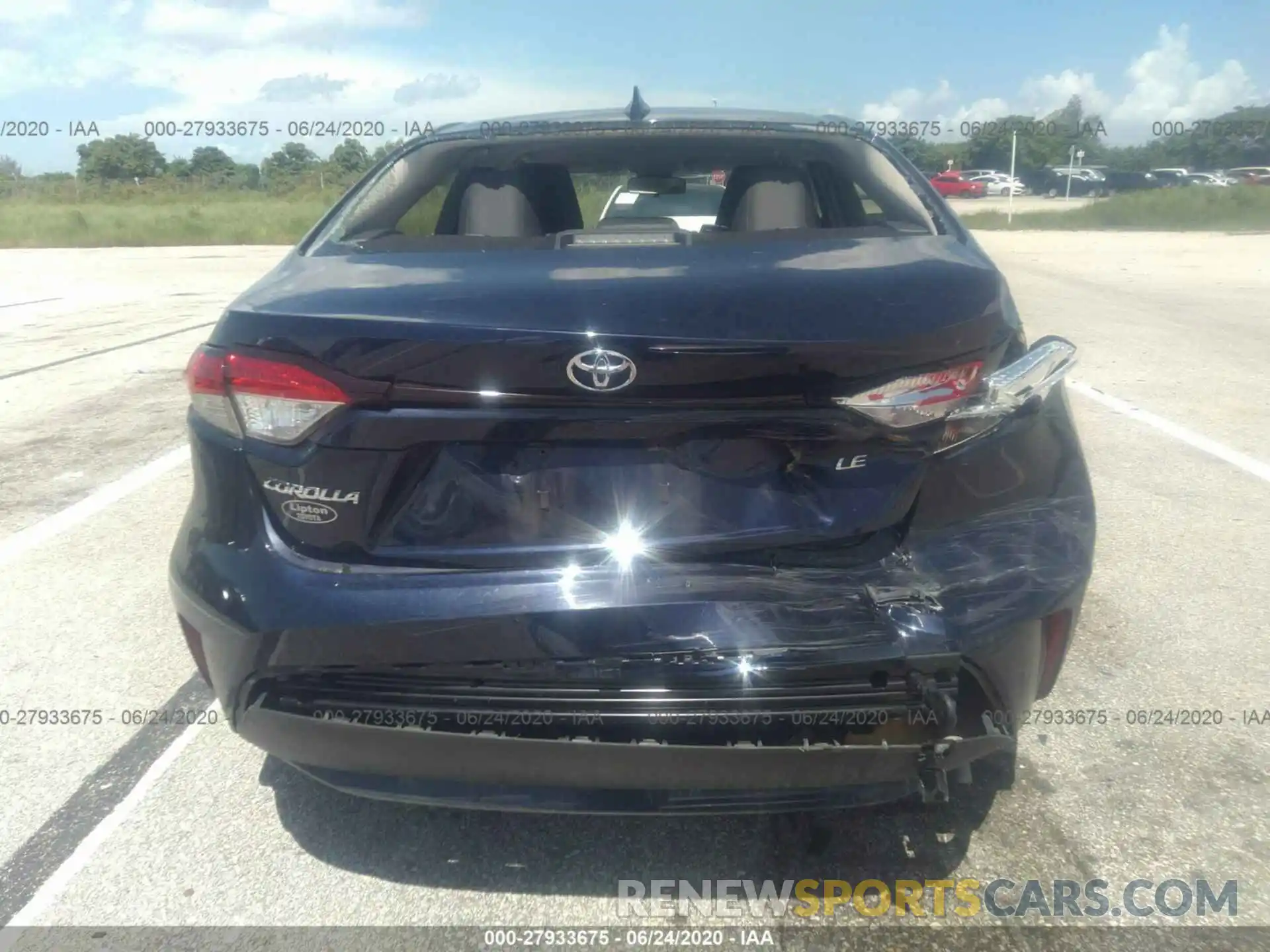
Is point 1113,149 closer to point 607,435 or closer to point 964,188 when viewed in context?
point 964,188

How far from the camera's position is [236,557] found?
218 centimetres

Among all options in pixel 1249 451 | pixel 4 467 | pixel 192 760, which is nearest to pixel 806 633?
pixel 192 760

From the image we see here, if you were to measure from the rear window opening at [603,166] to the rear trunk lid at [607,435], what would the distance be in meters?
0.76

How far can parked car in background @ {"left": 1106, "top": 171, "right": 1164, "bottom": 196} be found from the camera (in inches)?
1996

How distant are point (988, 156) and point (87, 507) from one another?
60.9 meters

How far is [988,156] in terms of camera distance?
59531 mm

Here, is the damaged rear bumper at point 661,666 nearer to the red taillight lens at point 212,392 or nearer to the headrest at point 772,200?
the red taillight lens at point 212,392

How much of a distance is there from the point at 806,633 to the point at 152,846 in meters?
1.65

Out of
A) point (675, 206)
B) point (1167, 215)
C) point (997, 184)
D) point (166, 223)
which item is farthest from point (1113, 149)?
point (675, 206)

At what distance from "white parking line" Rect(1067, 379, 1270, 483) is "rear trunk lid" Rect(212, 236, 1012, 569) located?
13.2 ft

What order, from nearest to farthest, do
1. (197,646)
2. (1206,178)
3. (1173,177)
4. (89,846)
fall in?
(197,646)
(89,846)
(1206,178)
(1173,177)

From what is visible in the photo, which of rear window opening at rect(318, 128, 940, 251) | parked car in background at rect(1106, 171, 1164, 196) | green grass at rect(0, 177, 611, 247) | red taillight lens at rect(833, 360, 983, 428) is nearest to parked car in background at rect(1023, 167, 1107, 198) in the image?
parked car in background at rect(1106, 171, 1164, 196)

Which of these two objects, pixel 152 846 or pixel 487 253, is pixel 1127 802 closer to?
A: pixel 487 253

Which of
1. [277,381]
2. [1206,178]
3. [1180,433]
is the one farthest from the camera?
[1206,178]
